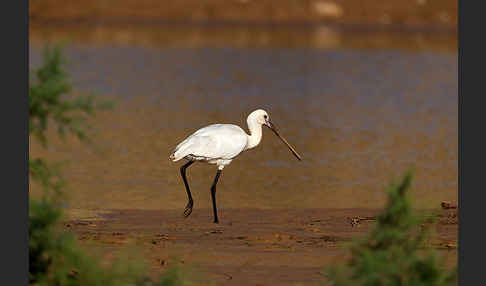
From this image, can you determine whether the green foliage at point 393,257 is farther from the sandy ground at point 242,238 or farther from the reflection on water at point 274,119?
the sandy ground at point 242,238

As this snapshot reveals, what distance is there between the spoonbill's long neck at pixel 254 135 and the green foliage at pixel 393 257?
730 centimetres

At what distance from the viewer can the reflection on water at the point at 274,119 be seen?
624 inches

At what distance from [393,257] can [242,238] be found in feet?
16.5

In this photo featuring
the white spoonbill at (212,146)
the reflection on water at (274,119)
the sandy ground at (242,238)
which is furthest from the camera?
the reflection on water at (274,119)

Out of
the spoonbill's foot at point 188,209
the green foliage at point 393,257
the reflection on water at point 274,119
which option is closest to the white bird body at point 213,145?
the spoonbill's foot at point 188,209

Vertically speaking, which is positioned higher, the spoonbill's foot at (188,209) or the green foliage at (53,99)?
the green foliage at (53,99)

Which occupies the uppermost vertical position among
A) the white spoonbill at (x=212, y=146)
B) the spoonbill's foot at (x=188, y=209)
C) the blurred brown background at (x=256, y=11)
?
the blurred brown background at (x=256, y=11)

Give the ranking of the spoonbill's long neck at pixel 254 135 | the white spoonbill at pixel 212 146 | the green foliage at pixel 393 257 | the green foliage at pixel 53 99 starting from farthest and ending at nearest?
the spoonbill's long neck at pixel 254 135 → the white spoonbill at pixel 212 146 → the green foliage at pixel 53 99 → the green foliage at pixel 393 257

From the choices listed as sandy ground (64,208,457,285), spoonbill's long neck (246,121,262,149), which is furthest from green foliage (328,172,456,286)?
spoonbill's long neck (246,121,262,149)

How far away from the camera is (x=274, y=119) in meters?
25.0

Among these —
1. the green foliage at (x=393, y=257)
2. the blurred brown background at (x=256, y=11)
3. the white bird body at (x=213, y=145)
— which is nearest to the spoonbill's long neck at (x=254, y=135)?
the white bird body at (x=213, y=145)

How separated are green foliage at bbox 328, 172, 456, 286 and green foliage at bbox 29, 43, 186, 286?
1.01m

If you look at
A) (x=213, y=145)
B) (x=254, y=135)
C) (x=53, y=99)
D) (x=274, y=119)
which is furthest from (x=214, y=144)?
(x=274, y=119)

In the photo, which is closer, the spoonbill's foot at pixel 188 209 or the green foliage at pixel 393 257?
the green foliage at pixel 393 257
